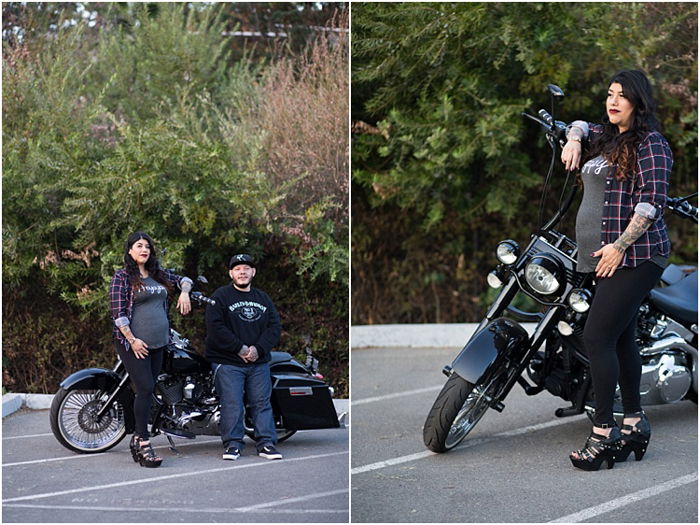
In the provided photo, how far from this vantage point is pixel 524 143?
20.9 feet

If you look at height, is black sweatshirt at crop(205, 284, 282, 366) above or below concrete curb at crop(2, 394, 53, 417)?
above

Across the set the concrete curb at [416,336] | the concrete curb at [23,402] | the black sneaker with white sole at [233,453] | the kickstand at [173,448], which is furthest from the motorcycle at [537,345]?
the concrete curb at [416,336]

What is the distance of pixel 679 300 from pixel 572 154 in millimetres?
1133

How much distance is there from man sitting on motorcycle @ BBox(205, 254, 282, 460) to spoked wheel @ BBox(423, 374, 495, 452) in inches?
37.0

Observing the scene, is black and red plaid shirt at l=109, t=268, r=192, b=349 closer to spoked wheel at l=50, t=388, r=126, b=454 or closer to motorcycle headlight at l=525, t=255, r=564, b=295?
spoked wheel at l=50, t=388, r=126, b=454

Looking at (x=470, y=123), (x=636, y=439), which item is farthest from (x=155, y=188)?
(x=470, y=123)

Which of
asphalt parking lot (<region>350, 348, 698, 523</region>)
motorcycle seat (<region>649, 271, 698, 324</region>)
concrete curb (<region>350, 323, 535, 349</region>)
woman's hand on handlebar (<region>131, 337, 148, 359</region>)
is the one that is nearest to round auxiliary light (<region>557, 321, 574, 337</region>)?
asphalt parking lot (<region>350, 348, 698, 523</region>)

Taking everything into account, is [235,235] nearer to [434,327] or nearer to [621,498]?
[621,498]

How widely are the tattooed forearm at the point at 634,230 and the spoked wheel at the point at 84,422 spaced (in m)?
1.86

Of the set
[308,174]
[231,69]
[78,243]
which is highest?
[231,69]

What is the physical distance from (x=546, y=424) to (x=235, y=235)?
2.06 m

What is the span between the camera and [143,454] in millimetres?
2947

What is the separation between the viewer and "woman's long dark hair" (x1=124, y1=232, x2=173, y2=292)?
2.95 meters

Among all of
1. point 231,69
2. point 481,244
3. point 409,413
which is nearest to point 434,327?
point 481,244
